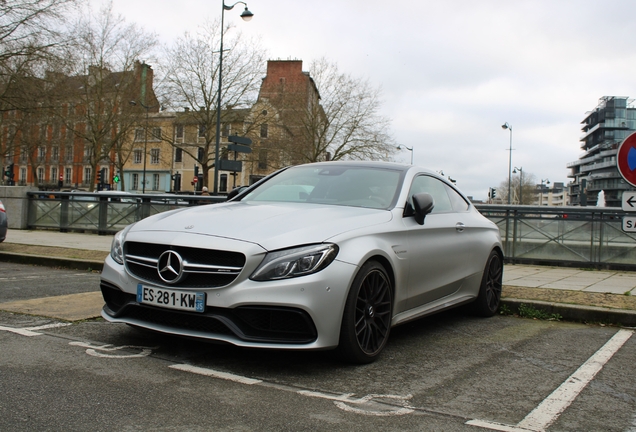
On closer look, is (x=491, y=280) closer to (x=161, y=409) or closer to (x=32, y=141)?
(x=161, y=409)

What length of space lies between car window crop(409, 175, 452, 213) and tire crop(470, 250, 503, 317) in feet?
2.91

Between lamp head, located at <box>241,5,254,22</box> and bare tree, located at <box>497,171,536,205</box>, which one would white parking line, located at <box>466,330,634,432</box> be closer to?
lamp head, located at <box>241,5,254,22</box>

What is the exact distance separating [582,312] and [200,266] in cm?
444

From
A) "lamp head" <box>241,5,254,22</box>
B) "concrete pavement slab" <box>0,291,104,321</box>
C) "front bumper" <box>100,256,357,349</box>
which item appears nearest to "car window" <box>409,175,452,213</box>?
"front bumper" <box>100,256,357,349</box>

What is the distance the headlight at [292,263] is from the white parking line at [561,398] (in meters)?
1.29

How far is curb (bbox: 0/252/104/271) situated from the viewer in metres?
9.90

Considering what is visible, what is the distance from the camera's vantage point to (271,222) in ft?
14.2

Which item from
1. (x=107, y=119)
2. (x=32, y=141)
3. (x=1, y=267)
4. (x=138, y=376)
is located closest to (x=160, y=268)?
(x=138, y=376)

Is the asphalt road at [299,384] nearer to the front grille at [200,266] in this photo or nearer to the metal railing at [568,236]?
the front grille at [200,266]

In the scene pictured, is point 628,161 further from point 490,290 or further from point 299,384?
point 299,384

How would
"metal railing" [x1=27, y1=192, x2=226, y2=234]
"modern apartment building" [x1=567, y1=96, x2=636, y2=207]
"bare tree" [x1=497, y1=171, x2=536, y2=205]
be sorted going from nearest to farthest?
1. "metal railing" [x1=27, y1=192, x2=226, y2=234]
2. "bare tree" [x1=497, y1=171, x2=536, y2=205]
3. "modern apartment building" [x1=567, y1=96, x2=636, y2=207]

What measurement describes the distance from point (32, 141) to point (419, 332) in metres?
53.1

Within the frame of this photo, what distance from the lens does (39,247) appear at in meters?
11.8

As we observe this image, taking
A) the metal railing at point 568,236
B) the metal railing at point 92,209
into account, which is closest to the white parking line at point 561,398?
the metal railing at point 568,236
